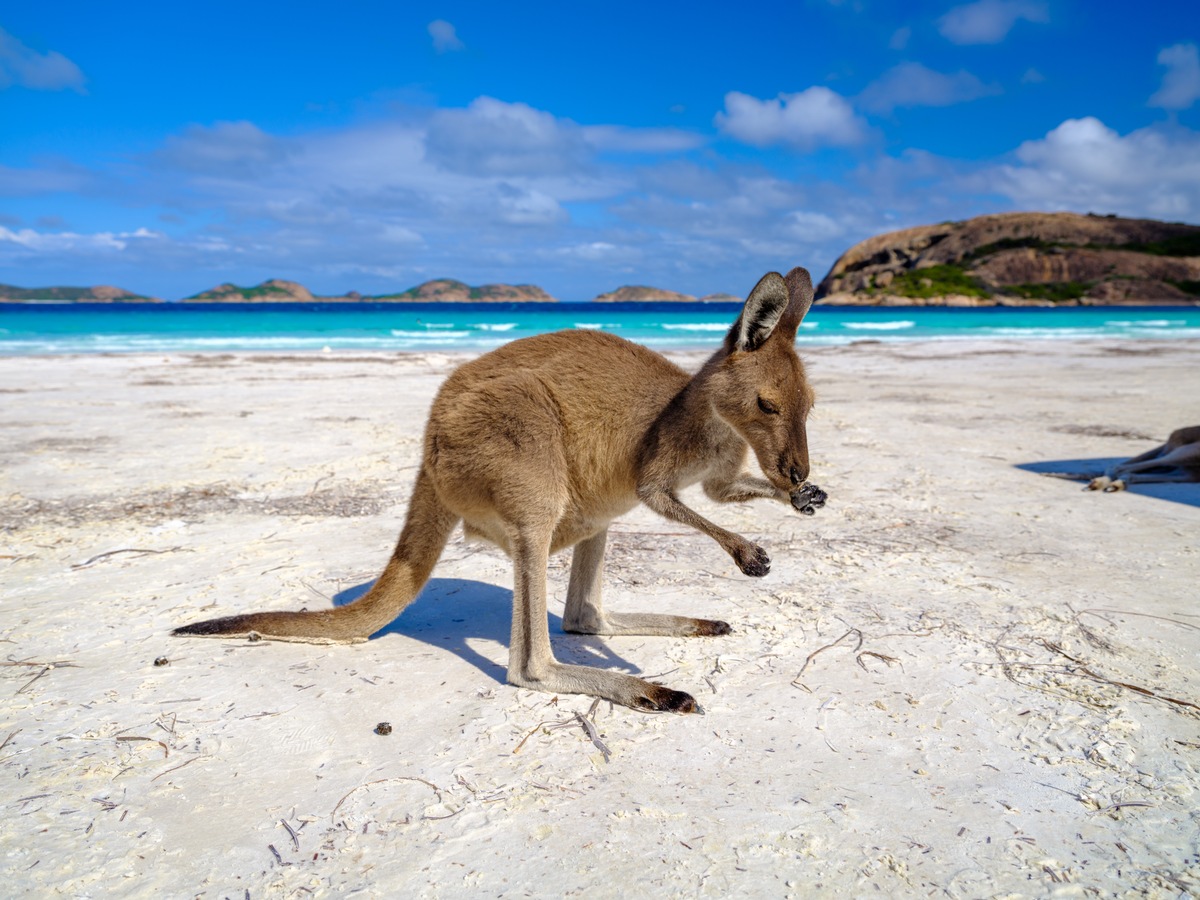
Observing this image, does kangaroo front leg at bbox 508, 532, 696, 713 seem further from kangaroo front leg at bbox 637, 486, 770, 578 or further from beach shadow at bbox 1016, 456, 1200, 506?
beach shadow at bbox 1016, 456, 1200, 506

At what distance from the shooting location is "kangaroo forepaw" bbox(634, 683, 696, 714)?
2.58 meters

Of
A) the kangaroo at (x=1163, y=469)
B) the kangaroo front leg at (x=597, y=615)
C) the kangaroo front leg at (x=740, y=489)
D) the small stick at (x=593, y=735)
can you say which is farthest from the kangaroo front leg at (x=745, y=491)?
the kangaroo at (x=1163, y=469)

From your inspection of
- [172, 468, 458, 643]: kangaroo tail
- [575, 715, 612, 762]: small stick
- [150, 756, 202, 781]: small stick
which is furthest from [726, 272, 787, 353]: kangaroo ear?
Result: [150, 756, 202, 781]: small stick

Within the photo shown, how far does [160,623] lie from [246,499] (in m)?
2.04

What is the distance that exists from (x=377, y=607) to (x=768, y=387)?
1656mm

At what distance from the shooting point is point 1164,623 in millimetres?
3170

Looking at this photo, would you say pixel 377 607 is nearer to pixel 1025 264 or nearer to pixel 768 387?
pixel 768 387

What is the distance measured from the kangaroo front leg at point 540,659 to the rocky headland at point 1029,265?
6470 cm

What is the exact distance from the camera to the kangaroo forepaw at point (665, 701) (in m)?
2.58

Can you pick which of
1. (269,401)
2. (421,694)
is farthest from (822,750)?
(269,401)

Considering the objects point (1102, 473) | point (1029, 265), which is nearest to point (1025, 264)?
point (1029, 265)

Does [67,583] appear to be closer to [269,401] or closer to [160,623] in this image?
[160,623]

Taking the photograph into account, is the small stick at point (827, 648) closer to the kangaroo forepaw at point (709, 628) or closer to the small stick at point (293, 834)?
the kangaroo forepaw at point (709, 628)

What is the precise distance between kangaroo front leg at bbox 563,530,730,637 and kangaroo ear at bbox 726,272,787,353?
97 cm
